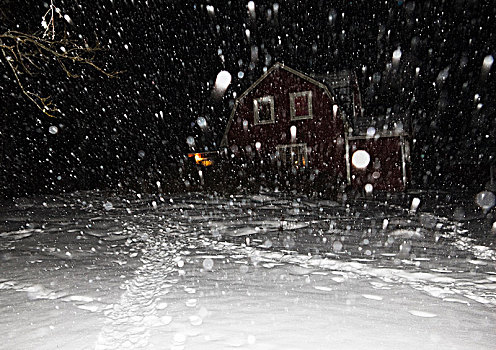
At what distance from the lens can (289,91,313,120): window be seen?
19.1 m

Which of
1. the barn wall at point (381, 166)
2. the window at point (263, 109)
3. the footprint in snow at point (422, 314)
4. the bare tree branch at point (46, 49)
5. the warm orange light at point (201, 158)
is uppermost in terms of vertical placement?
the window at point (263, 109)

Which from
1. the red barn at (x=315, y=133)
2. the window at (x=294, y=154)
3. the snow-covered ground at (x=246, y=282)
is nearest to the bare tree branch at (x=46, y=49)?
the snow-covered ground at (x=246, y=282)

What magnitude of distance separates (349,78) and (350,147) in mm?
4330

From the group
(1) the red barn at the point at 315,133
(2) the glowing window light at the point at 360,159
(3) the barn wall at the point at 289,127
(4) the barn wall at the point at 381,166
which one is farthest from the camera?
(3) the barn wall at the point at 289,127

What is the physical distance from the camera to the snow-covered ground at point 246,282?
380 centimetres

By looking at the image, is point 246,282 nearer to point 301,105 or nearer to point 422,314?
point 422,314

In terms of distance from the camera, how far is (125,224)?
10.6 metres

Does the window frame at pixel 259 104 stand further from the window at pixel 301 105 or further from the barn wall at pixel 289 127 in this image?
the window at pixel 301 105

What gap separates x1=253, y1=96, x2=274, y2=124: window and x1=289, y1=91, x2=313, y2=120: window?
1.15 meters

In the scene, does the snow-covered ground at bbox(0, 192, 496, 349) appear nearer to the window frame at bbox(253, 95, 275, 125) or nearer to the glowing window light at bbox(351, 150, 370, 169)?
the glowing window light at bbox(351, 150, 370, 169)

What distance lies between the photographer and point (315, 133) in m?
19.0

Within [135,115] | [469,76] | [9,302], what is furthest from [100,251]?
[469,76]

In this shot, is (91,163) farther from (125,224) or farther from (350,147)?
(350,147)

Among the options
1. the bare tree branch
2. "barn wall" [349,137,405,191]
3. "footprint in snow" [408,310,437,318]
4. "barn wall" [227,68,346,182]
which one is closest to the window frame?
"barn wall" [227,68,346,182]
